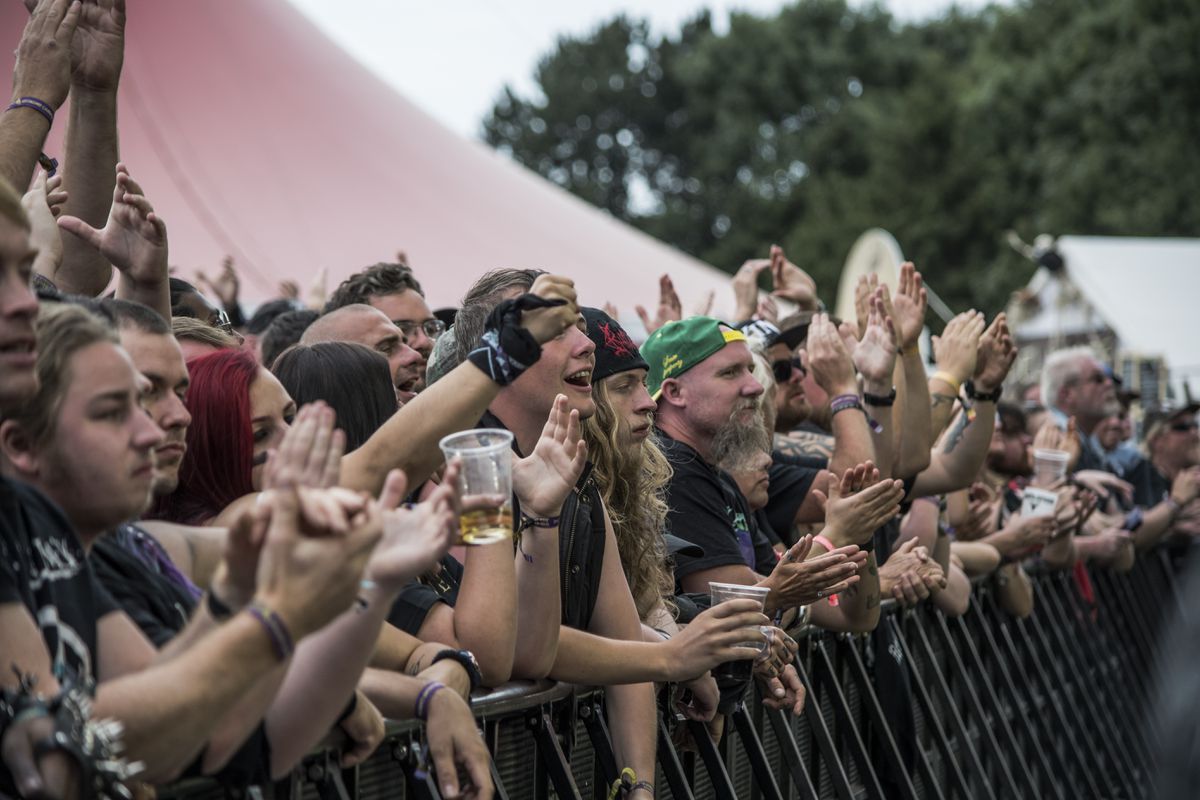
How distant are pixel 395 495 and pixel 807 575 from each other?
2061 mm

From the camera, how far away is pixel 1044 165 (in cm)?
3662

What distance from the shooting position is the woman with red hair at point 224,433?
3.10 m

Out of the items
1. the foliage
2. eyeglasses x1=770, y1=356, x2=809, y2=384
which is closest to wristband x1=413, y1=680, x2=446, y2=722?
eyeglasses x1=770, y1=356, x2=809, y2=384

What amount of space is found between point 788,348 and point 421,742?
3.75 meters

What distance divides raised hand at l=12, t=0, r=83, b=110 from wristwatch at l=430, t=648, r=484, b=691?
1788mm

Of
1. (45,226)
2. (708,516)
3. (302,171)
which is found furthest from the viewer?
(302,171)

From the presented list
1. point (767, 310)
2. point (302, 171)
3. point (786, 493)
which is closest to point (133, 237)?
point (786, 493)

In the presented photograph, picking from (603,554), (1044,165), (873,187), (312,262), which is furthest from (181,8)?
(873,187)

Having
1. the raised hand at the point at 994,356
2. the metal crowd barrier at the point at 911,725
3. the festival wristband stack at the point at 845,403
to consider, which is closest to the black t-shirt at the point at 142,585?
the metal crowd barrier at the point at 911,725

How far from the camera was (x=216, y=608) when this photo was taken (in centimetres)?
220

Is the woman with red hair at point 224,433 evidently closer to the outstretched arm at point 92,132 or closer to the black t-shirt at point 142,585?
the black t-shirt at point 142,585

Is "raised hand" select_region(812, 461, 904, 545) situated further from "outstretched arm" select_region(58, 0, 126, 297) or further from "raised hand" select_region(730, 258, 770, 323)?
"raised hand" select_region(730, 258, 770, 323)

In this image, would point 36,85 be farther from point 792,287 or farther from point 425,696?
point 792,287

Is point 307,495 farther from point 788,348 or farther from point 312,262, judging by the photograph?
point 312,262
